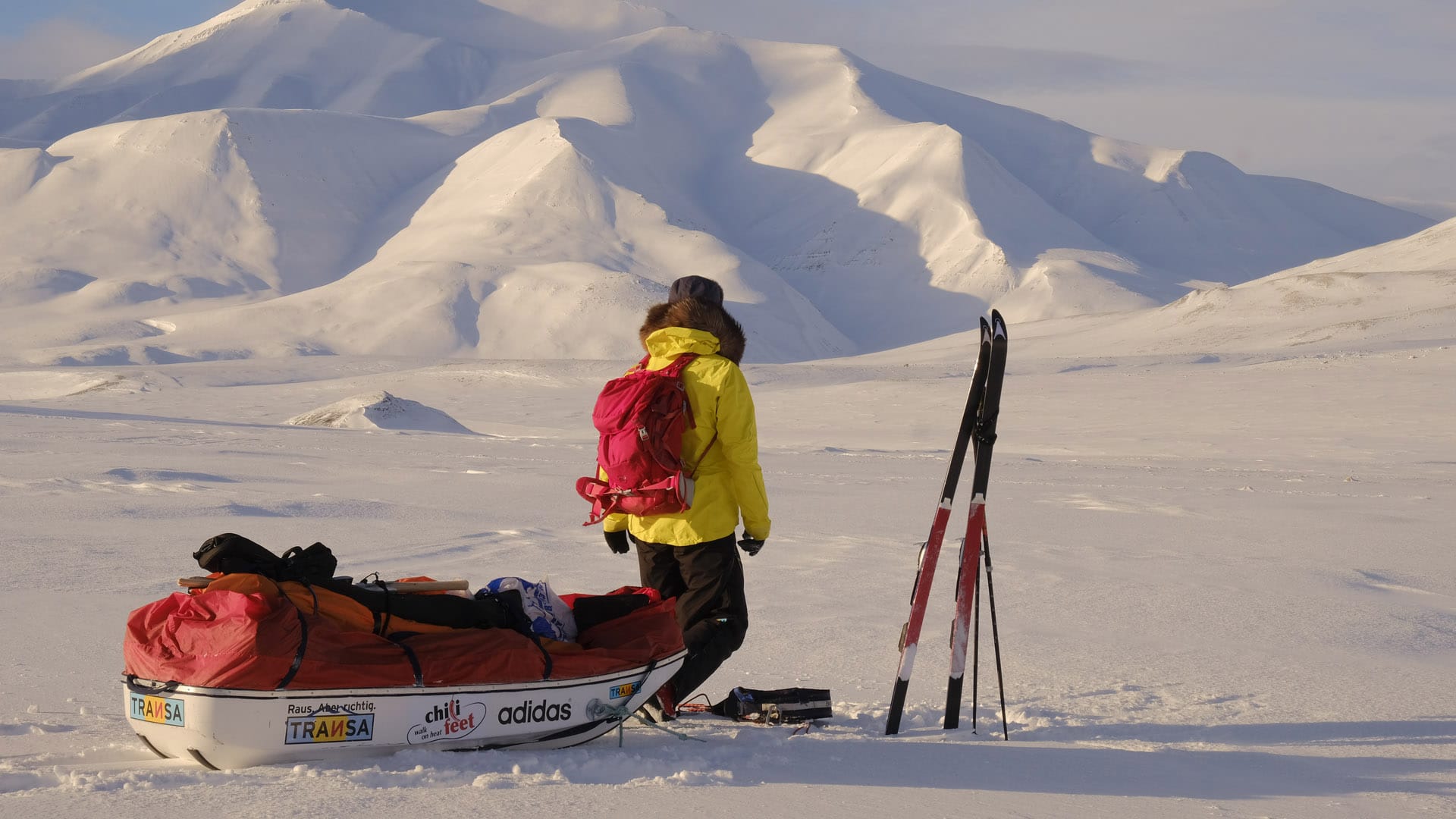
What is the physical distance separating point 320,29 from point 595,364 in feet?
529

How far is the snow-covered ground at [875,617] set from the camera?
3.49 metres

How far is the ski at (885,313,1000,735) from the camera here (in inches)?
167

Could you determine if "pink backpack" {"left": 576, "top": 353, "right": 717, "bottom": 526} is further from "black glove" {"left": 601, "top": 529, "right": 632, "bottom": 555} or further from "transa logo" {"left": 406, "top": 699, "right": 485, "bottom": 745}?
"transa logo" {"left": 406, "top": 699, "right": 485, "bottom": 745}

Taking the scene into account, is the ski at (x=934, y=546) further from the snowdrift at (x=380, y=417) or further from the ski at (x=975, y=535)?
the snowdrift at (x=380, y=417)

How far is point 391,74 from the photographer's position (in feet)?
580

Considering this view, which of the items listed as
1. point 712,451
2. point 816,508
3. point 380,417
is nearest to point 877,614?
point 712,451

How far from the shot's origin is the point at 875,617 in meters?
6.31

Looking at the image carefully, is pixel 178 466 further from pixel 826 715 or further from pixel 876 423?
pixel 876 423

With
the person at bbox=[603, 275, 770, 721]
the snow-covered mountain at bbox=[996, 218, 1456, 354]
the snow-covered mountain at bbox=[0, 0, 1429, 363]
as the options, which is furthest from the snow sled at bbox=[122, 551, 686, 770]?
the snow-covered mountain at bbox=[0, 0, 1429, 363]

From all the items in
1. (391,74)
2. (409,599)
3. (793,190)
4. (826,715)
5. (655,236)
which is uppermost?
(391,74)

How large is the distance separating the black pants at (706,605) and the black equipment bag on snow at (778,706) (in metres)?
0.17

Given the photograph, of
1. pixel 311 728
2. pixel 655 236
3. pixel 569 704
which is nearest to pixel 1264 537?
pixel 569 704

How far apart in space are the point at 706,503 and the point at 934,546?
81cm

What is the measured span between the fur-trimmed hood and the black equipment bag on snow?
117 centimetres
